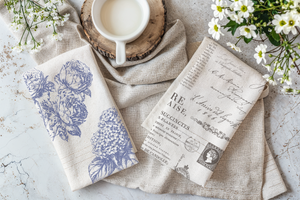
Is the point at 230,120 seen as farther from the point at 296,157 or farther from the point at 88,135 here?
the point at 88,135

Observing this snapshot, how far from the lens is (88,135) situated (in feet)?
2.67

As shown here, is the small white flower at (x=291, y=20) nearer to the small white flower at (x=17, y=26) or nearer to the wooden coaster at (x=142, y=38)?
the wooden coaster at (x=142, y=38)

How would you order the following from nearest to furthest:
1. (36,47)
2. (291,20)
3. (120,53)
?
1. (291,20)
2. (120,53)
3. (36,47)

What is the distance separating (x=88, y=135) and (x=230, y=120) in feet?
1.73

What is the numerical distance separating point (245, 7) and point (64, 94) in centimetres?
66

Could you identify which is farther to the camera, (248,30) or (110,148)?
(110,148)

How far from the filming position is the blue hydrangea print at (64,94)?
81 cm

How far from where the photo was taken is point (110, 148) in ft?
2.63

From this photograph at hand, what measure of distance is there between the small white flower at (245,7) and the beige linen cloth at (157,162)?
30 cm

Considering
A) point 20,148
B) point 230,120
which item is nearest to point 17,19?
point 20,148

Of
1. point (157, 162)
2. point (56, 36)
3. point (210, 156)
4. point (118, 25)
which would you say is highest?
point (118, 25)

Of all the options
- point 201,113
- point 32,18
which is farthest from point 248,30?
point 32,18

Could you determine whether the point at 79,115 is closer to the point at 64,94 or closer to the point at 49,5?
the point at 64,94

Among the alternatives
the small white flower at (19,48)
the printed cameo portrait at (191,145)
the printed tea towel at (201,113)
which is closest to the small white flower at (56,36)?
the small white flower at (19,48)
